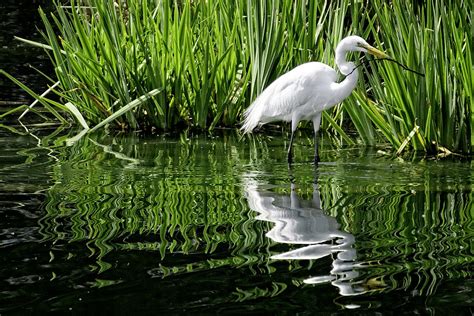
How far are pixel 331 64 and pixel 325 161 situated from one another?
1717 millimetres

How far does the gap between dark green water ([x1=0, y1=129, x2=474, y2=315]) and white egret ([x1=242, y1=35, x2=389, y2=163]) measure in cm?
44

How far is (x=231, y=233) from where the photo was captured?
4.95m

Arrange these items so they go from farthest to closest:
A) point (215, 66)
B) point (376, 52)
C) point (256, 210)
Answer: point (215, 66), point (376, 52), point (256, 210)

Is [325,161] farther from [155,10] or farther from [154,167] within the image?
[155,10]

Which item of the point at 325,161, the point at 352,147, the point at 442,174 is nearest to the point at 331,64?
the point at 352,147

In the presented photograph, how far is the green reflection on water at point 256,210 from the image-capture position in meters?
4.27

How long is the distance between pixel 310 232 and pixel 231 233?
423 millimetres

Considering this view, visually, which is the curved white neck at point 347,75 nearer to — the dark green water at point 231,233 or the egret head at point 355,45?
the egret head at point 355,45

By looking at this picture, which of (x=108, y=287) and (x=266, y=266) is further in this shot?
(x=266, y=266)

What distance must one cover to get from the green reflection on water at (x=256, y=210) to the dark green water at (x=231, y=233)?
0.01m

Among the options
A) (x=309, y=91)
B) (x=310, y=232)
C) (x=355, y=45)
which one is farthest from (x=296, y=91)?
(x=310, y=232)

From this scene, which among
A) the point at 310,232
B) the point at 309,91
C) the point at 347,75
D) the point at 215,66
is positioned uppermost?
the point at 215,66

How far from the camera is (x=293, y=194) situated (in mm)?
6258

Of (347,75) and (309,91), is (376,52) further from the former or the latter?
(309,91)
